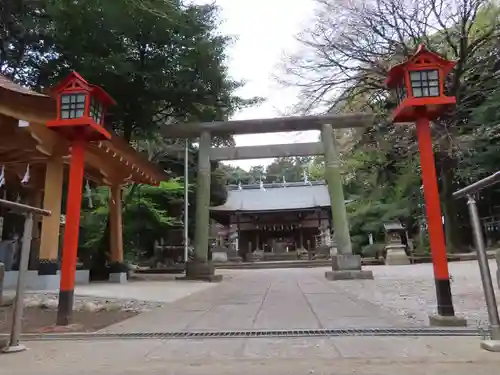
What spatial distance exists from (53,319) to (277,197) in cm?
2502

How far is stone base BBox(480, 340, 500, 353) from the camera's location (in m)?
2.94

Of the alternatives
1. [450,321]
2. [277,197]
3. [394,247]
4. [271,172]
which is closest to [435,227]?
[450,321]

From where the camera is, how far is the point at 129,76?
10.8 m

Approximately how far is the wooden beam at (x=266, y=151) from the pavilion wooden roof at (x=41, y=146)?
6.76 feet

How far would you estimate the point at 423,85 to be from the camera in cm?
461

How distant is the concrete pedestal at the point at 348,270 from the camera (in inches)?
425

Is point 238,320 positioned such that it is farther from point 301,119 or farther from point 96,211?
point 96,211

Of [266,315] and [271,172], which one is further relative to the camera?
[271,172]

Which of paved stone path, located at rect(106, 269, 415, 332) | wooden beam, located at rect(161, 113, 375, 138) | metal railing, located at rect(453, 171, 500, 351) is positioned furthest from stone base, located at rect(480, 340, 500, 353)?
wooden beam, located at rect(161, 113, 375, 138)

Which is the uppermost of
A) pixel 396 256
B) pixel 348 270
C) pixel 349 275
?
pixel 396 256

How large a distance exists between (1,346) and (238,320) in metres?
2.36

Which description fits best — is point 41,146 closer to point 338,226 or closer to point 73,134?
point 73,134

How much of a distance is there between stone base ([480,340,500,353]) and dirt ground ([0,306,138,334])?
3.72 metres

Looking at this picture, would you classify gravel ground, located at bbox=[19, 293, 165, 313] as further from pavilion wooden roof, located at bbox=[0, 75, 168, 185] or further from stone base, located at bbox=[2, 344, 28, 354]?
pavilion wooden roof, located at bbox=[0, 75, 168, 185]
